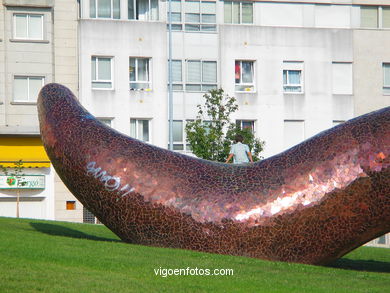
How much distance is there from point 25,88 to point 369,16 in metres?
19.2

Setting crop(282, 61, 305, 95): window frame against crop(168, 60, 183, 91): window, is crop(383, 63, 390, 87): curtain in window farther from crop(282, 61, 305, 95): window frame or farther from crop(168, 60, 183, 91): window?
crop(168, 60, 183, 91): window

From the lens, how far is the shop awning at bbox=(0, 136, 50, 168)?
42844 millimetres

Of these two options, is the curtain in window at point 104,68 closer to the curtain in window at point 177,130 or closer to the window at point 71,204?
the curtain in window at point 177,130

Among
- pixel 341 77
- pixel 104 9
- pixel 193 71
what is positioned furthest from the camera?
pixel 341 77

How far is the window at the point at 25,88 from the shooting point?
43188 mm

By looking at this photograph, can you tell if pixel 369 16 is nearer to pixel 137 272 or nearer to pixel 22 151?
pixel 22 151

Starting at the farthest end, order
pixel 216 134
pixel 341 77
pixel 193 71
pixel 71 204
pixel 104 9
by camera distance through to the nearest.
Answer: pixel 341 77 < pixel 193 71 < pixel 104 9 < pixel 71 204 < pixel 216 134

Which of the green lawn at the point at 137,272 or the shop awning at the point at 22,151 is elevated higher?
the shop awning at the point at 22,151

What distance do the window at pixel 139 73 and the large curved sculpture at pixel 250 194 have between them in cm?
2989

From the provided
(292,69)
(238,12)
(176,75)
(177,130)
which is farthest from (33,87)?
(292,69)

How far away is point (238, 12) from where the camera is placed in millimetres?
46688

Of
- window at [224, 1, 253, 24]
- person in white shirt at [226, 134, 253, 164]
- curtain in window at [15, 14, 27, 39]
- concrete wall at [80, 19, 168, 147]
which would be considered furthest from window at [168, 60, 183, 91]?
person in white shirt at [226, 134, 253, 164]

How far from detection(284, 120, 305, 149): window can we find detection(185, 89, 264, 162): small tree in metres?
4.05

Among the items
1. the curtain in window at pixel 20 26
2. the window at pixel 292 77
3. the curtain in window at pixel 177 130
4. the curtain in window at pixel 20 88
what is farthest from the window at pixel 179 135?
the curtain in window at pixel 20 26
